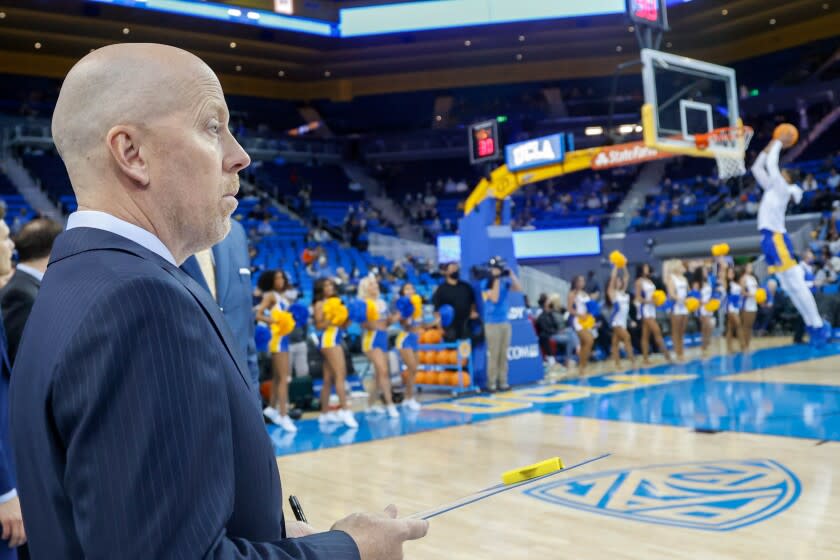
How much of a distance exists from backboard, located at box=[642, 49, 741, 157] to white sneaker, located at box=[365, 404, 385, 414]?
4.47 meters

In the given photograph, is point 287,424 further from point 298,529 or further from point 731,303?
point 731,303

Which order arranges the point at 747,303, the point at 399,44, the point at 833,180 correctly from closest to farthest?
the point at 747,303, the point at 833,180, the point at 399,44

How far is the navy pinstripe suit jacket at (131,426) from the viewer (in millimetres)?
818

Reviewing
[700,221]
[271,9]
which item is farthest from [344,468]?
[700,221]

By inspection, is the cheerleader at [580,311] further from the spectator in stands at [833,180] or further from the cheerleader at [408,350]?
the spectator in stands at [833,180]

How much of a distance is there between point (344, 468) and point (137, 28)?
17344 millimetres

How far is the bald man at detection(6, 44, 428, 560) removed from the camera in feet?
2.70

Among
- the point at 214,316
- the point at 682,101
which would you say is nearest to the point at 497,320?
the point at 682,101

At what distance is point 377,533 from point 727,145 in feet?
31.9

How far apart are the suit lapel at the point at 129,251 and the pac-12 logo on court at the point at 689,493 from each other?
127 inches

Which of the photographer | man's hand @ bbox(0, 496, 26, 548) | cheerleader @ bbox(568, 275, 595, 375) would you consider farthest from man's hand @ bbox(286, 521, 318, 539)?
cheerleader @ bbox(568, 275, 595, 375)

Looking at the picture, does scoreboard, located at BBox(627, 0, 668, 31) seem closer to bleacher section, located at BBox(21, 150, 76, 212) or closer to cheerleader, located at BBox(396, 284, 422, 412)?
cheerleader, located at BBox(396, 284, 422, 412)

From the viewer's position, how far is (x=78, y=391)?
2.73 ft

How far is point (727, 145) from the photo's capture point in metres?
9.68
